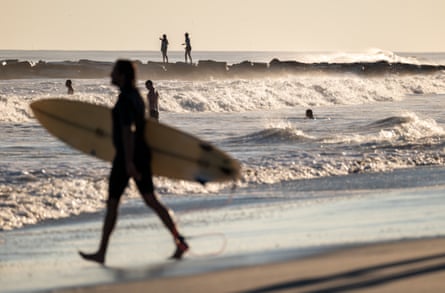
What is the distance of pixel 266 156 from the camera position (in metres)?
21.2

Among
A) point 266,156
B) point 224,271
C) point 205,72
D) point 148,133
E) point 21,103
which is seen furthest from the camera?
point 205,72

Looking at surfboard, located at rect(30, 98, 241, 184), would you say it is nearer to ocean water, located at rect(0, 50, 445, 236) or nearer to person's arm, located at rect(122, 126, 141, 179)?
person's arm, located at rect(122, 126, 141, 179)

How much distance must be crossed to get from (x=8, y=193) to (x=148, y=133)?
18.5 ft

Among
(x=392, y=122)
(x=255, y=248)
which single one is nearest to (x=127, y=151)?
(x=255, y=248)

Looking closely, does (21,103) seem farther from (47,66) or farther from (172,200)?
(47,66)

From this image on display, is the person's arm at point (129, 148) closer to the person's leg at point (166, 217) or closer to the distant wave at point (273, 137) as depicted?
the person's leg at point (166, 217)

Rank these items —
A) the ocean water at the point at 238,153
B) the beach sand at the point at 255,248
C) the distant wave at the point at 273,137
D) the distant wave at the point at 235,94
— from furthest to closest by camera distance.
→ the distant wave at the point at 235,94, the distant wave at the point at 273,137, the ocean water at the point at 238,153, the beach sand at the point at 255,248

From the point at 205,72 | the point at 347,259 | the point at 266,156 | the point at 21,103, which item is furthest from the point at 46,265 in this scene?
the point at 205,72

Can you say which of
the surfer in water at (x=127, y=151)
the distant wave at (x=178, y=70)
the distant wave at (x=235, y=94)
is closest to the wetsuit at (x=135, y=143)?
the surfer in water at (x=127, y=151)

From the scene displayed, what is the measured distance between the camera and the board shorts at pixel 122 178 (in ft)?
29.2

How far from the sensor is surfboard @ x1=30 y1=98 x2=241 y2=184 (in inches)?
385

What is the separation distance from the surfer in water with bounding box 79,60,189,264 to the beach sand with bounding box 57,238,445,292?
111cm

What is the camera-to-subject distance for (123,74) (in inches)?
348

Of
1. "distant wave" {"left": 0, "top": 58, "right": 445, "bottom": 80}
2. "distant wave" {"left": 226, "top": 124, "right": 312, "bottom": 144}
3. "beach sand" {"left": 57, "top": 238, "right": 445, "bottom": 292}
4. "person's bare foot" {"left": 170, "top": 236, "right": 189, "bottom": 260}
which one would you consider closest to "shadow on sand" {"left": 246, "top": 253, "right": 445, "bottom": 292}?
"beach sand" {"left": 57, "top": 238, "right": 445, "bottom": 292}
